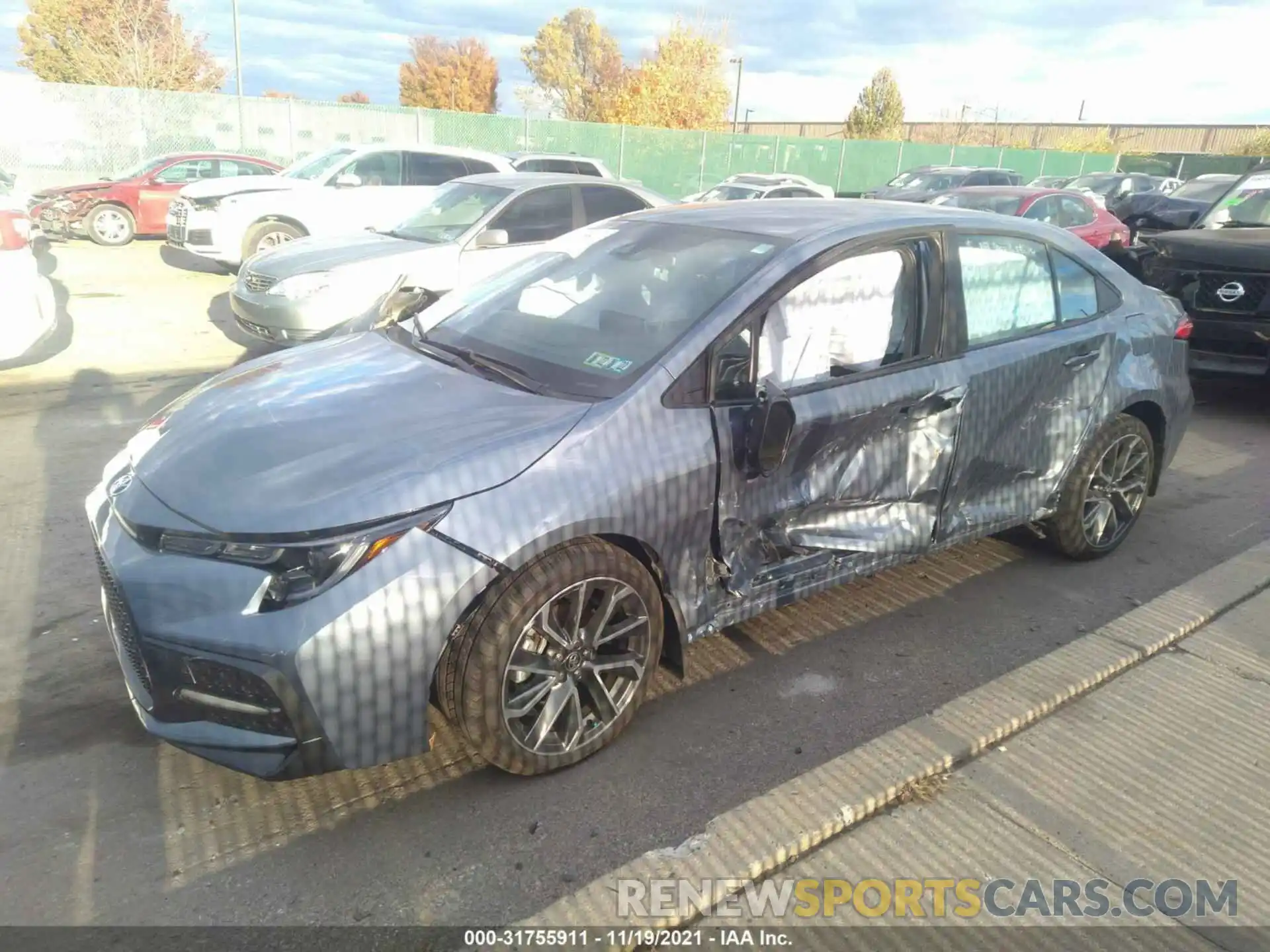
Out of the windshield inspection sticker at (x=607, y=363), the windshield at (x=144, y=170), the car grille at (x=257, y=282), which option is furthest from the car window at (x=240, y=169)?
the windshield inspection sticker at (x=607, y=363)

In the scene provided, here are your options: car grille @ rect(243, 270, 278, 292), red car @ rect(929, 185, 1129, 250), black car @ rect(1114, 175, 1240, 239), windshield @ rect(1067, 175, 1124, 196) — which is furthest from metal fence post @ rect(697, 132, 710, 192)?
car grille @ rect(243, 270, 278, 292)

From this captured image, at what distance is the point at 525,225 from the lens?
26.8ft

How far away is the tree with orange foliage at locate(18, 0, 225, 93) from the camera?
32344 millimetres

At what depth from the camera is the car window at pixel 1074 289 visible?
4.23m

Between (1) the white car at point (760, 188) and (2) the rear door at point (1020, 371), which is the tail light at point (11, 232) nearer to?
(2) the rear door at point (1020, 371)

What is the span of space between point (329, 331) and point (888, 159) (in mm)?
30236

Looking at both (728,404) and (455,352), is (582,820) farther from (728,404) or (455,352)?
(455,352)

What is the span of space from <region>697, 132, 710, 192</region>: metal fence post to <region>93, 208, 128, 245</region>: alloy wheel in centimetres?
1772

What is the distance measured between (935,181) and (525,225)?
14926mm

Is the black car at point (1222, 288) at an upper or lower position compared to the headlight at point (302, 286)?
upper

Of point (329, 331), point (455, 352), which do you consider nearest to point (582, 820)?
point (455, 352)

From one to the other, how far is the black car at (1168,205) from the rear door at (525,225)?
10235 mm

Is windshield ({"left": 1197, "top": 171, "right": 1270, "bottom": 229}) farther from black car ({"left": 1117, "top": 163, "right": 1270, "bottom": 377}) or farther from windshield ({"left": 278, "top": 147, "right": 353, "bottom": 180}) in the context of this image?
windshield ({"left": 278, "top": 147, "right": 353, "bottom": 180})

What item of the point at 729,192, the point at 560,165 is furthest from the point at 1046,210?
the point at 729,192
